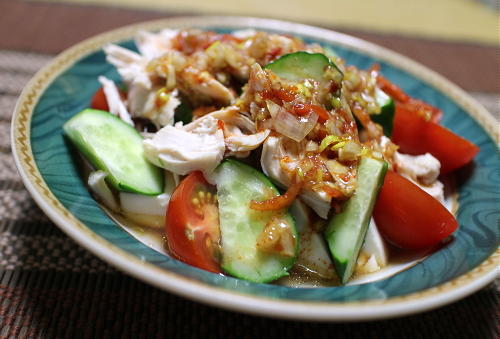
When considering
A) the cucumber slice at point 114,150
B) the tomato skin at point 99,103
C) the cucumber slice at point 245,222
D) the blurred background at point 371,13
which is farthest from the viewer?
the blurred background at point 371,13

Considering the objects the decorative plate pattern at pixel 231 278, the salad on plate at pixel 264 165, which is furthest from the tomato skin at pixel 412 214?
the decorative plate pattern at pixel 231 278

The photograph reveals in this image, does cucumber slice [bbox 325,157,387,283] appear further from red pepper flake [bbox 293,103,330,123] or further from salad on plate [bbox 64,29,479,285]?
red pepper flake [bbox 293,103,330,123]

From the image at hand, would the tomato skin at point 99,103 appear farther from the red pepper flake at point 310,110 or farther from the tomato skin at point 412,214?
the tomato skin at point 412,214

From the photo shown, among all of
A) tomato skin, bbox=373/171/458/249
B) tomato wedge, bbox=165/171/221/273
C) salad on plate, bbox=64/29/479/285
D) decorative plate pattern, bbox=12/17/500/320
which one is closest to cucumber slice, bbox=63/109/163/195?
salad on plate, bbox=64/29/479/285

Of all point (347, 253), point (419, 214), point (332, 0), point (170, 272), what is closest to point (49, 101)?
point (170, 272)

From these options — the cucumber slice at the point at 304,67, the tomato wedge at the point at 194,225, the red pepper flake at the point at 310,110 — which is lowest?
the tomato wedge at the point at 194,225
